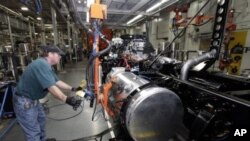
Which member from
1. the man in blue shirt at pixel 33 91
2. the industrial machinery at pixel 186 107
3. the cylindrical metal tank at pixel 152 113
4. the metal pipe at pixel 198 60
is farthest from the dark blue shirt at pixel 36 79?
the metal pipe at pixel 198 60

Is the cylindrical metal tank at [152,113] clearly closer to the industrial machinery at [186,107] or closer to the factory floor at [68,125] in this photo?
the industrial machinery at [186,107]

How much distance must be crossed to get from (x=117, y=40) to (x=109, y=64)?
2.97 ft

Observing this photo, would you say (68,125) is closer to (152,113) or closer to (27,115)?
(27,115)

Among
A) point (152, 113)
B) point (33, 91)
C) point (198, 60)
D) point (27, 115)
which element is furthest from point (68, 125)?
point (198, 60)

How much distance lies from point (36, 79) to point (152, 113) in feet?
4.73

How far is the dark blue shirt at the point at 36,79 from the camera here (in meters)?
1.76

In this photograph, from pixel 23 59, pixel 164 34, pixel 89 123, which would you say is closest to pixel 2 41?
pixel 23 59

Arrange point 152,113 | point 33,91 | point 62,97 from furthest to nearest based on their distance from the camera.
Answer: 1. point 33,91
2. point 62,97
3. point 152,113

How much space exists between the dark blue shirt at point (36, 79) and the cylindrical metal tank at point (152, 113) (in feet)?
3.16

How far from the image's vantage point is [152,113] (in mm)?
1452

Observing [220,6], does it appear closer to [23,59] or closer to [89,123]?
[89,123]

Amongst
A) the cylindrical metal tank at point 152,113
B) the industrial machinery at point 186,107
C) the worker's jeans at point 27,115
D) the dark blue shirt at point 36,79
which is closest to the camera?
the industrial machinery at point 186,107

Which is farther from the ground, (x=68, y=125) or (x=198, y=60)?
(x=198, y=60)

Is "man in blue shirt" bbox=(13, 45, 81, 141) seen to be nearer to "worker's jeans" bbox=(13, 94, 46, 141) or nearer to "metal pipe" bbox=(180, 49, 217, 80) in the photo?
"worker's jeans" bbox=(13, 94, 46, 141)
